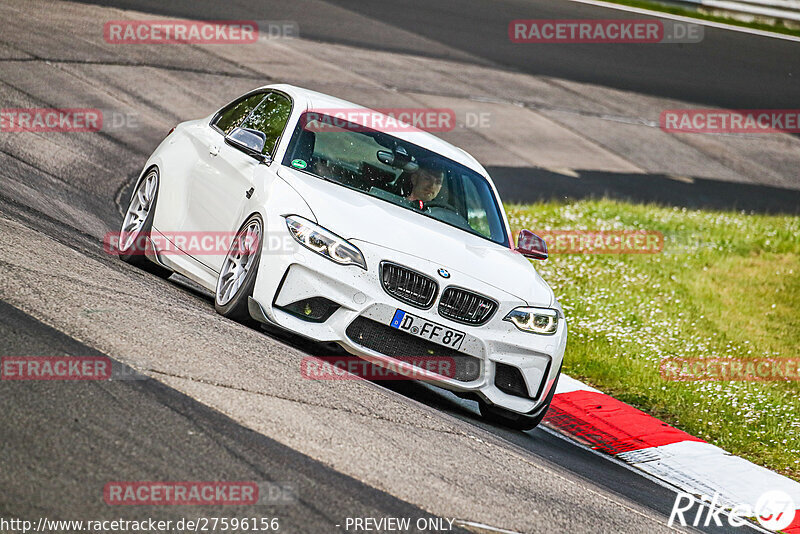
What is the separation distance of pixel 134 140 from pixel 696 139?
1307 cm

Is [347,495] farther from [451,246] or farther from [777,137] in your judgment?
[777,137]

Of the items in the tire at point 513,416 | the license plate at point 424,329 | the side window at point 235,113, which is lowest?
the tire at point 513,416

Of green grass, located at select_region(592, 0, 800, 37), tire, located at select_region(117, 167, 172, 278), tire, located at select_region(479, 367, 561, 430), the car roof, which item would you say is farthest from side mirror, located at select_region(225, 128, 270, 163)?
green grass, located at select_region(592, 0, 800, 37)

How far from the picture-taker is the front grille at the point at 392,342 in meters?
6.61

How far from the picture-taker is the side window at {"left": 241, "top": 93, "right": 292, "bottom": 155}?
797cm

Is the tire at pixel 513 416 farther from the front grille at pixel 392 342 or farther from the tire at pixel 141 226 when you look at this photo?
the tire at pixel 141 226

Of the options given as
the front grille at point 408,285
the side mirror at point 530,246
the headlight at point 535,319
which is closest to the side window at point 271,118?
the front grille at point 408,285

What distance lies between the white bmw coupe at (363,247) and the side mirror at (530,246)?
0.01 metres

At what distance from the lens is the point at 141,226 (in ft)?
28.6
